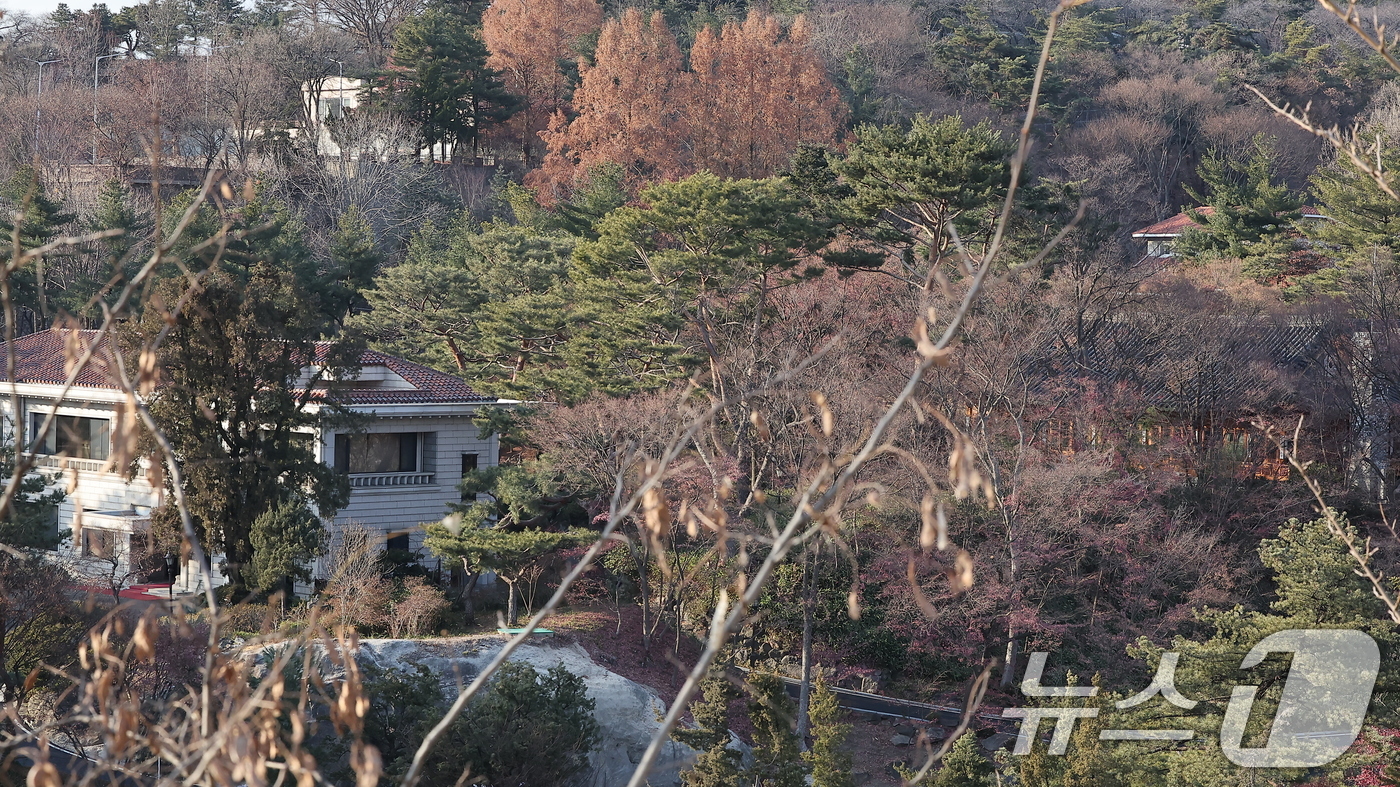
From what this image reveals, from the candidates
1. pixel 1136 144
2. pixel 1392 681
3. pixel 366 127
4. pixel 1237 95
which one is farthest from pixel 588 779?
pixel 1237 95

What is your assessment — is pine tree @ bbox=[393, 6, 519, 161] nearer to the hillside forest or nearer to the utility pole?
the utility pole

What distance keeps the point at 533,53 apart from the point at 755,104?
11879 millimetres

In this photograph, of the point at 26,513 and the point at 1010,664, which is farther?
the point at 1010,664

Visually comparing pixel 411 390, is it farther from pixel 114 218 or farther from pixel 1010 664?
pixel 1010 664

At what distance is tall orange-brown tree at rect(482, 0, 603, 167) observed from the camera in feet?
153

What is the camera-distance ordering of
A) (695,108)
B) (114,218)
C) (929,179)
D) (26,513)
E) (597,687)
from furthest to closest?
(695,108) → (114,218) → (929,179) → (26,513) → (597,687)

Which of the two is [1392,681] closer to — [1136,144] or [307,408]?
[307,408]

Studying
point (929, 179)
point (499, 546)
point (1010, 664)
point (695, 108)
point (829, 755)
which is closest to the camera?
point (829, 755)

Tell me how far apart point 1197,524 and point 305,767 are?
21.2m

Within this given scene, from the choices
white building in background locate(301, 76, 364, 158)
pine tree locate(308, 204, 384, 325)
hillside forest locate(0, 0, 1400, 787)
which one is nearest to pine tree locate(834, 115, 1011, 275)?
hillside forest locate(0, 0, 1400, 787)

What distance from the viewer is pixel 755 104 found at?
3966 centimetres

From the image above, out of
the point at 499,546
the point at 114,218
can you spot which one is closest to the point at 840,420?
the point at 499,546

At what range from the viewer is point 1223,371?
957 inches

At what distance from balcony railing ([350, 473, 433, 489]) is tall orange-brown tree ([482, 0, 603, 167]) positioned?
982 inches
